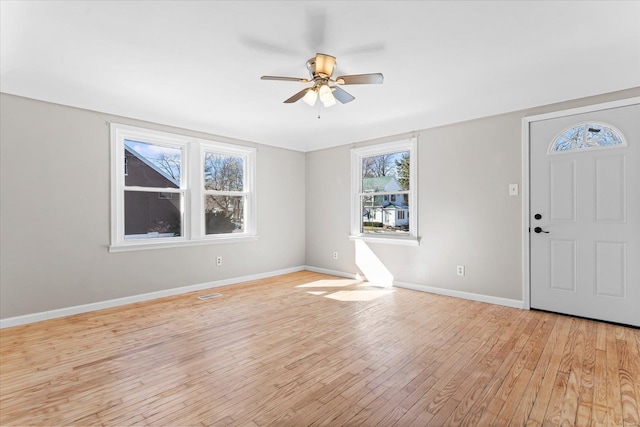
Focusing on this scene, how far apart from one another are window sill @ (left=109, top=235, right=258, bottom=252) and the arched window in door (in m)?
4.33

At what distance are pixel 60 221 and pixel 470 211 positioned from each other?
4854 millimetres

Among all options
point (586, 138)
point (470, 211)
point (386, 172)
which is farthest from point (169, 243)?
point (586, 138)

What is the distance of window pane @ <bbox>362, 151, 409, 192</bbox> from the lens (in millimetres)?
4785

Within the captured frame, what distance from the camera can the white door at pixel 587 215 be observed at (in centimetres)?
307

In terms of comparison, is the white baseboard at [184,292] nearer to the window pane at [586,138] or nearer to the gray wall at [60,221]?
the gray wall at [60,221]

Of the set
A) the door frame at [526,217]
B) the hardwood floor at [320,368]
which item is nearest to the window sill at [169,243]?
the hardwood floor at [320,368]

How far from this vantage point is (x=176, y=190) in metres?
4.40

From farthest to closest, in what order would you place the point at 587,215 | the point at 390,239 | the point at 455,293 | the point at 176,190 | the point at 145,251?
the point at 390,239 → the point at 176,190 → the point at 455,293 → the point at 145,251 → the point at 587,215

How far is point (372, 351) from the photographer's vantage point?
2582mm

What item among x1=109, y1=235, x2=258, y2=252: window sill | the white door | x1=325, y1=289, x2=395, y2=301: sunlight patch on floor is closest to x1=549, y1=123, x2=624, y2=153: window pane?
the white door

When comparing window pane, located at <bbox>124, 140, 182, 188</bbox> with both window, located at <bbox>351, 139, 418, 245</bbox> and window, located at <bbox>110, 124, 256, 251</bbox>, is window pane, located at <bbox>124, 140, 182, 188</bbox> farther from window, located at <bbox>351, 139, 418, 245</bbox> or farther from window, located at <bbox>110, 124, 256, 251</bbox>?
window, located at <bbox>351, 139, 418, 245</bbox>

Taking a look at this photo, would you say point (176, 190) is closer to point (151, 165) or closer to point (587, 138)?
point (151, 165)

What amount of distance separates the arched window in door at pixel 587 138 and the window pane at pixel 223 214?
14.2 ft

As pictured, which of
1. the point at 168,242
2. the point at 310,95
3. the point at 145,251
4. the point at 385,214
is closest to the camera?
the point at 310,95
